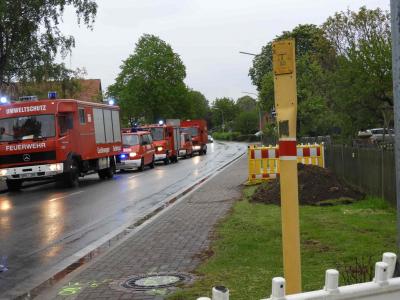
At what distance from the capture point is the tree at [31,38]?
2727cm

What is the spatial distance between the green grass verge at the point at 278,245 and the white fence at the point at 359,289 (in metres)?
2.17

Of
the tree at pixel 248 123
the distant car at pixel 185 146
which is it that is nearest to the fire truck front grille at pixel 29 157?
the distant car at pixel 185 146

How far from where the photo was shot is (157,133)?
3866 cm

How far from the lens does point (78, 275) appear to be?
278 inches

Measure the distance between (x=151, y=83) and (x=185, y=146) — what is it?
30.3 metres

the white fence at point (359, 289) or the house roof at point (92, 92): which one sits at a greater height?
the house roof at point (92, 92)

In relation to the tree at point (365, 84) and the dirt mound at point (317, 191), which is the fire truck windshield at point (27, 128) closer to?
the dirt mound at point (317, 191)

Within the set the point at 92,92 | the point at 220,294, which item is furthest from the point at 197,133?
the point at 92,92

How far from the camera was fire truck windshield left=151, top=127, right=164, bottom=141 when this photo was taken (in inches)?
1510

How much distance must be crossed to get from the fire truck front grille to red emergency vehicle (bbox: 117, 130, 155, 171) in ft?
29.9

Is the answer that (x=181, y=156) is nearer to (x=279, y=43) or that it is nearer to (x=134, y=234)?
(x=134, y=234)

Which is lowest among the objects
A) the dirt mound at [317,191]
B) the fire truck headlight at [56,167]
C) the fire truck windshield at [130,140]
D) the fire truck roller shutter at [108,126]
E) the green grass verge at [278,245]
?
the green grass verge at [278,245]

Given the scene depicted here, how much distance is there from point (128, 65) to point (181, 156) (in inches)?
1261

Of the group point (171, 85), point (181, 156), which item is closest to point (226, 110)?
point (171, 85)
